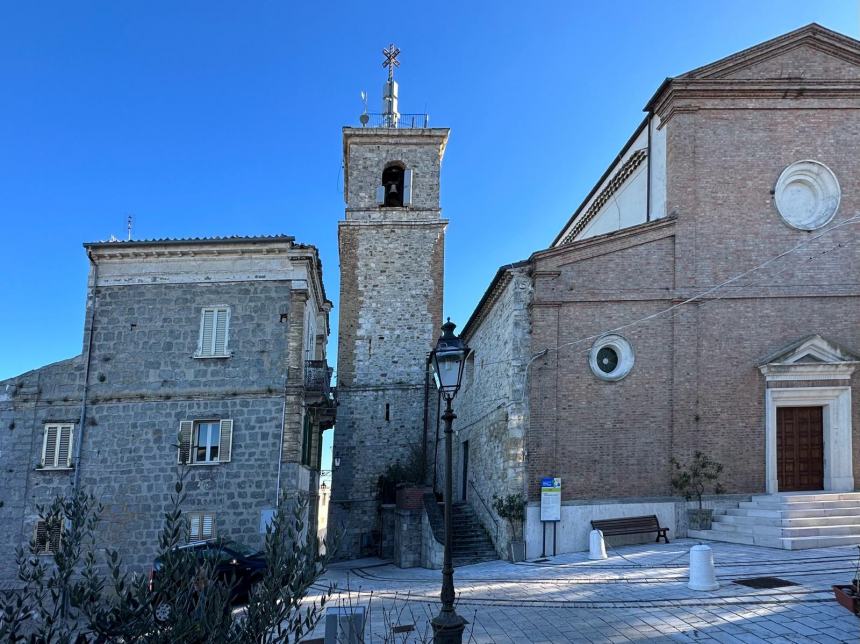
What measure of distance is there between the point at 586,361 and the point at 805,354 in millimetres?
5407

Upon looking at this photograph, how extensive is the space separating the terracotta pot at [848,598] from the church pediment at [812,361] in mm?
8357

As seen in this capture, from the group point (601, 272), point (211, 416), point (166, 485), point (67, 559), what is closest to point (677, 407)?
point (601, 272)

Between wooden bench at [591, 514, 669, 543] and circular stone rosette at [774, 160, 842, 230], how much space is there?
8.53 m

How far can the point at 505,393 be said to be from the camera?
17.9 m

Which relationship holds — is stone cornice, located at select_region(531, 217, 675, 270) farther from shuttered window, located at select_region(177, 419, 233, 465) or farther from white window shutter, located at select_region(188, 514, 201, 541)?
white window shutter, located at select_region(188, 514, 201, 541)

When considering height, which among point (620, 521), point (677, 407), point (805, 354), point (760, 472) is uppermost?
point (805, 354)

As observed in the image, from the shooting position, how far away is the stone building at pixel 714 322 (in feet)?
56.0

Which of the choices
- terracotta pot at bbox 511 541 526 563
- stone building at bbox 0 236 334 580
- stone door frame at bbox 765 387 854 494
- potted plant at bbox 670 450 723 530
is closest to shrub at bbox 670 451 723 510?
potted plant at bbox 670 450 723 530

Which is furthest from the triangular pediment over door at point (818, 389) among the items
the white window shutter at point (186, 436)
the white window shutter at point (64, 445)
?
the white window shutter at point (64, 445)

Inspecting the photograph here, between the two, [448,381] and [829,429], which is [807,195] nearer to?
[829,429]

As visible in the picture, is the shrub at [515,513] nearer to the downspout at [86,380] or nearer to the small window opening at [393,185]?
the downspout at [86,380]

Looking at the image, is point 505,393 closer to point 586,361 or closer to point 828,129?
point 586,361

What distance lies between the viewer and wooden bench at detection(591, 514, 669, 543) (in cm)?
1644

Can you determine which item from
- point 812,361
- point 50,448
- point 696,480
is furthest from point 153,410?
point 812,361
